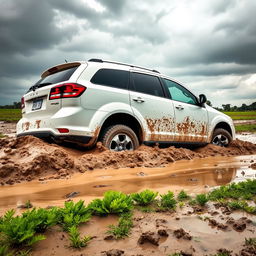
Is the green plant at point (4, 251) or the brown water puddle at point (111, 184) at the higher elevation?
the green plant at point (4, 251)

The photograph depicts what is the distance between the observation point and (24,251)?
145cm

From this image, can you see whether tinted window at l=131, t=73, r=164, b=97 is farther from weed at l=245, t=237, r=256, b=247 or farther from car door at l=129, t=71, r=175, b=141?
weed at l=245, t=237, r=256, b=247

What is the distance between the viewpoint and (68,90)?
14.1 ft

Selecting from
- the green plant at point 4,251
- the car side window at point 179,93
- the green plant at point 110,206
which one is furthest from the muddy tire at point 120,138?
the green plant at point 4,251

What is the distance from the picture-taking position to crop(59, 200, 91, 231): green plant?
5.64ft

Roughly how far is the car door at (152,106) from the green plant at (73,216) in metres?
3.37

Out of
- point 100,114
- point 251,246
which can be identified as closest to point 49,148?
point 100,114

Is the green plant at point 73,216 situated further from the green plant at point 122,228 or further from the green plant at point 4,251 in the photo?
the green plant at point 4,251

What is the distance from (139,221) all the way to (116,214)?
0.66ft

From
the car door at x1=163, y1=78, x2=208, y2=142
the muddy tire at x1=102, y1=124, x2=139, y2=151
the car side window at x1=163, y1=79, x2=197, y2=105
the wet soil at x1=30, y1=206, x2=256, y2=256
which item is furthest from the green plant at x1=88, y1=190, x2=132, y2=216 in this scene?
the car side window at x1=163, y1=79, x2=197, y2=105

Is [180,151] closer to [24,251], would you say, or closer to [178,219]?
[178,219]

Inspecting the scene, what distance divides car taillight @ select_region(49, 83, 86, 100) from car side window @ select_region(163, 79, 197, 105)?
259cm

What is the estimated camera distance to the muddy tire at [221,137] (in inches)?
279

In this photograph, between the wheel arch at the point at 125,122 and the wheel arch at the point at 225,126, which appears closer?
the wheel arch at the point at 125,122
